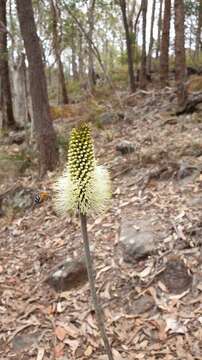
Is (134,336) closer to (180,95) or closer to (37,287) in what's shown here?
(37,287)

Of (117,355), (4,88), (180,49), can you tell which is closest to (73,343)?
(117,355)

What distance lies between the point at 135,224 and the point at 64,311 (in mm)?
1250

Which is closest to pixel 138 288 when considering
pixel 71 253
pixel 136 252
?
pixel 136 252

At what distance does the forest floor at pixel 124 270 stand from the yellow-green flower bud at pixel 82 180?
1522 millimetres

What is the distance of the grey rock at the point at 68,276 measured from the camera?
4.59 metres

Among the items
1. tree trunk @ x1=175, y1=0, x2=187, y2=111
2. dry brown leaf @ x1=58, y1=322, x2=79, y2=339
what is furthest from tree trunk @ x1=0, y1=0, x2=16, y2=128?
dry brown leaf @ x1=58, y1=322, x2=79, y2=339

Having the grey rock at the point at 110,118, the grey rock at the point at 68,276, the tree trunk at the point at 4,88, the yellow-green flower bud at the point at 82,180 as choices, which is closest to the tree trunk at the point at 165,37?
the grey rock at the point at 110,118

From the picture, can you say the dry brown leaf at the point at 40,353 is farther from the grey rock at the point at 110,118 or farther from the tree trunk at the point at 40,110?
the grey rock at the point at 110,118

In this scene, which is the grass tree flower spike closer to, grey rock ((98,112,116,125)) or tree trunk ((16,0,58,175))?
tree trunk ((16,0,58,175))

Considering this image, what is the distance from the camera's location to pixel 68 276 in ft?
15.2

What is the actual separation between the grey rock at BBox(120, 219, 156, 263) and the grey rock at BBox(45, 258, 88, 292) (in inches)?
18.4

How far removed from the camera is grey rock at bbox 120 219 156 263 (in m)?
4.50

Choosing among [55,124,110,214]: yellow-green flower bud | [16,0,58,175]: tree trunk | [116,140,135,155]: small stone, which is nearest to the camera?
[55,124,110,214]: yellow-green flower bud

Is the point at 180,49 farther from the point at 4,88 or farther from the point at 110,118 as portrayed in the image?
the point at 4,88
